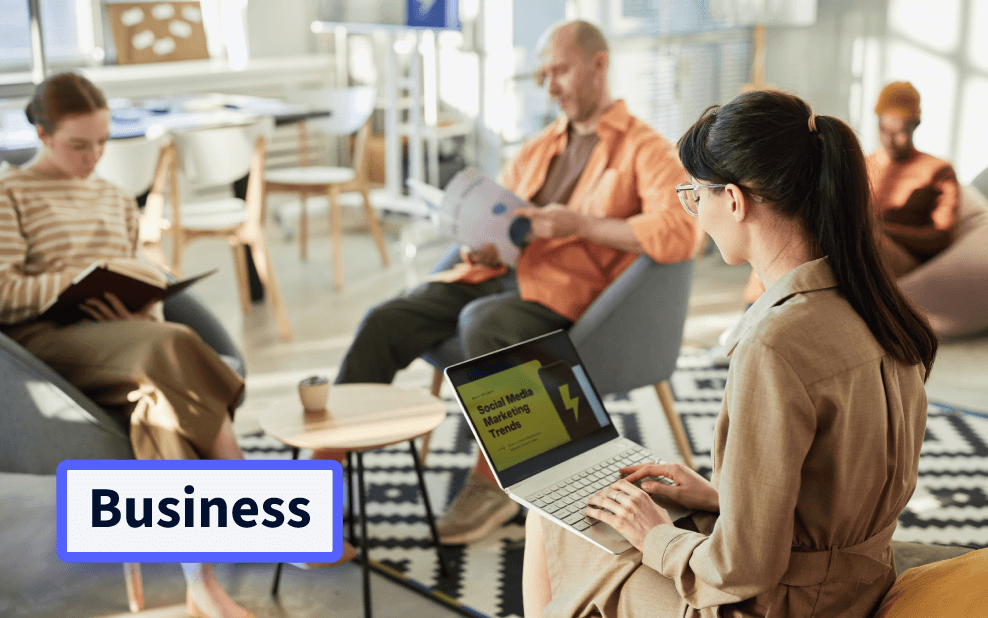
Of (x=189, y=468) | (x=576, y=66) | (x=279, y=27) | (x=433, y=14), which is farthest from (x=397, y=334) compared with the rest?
(x=279, y=27)

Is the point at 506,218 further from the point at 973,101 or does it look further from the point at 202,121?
the point at 973,101

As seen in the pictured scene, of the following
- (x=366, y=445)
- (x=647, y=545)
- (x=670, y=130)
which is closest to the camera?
(x=647, y=545)

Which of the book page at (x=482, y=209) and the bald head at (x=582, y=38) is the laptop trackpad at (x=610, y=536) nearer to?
the book page at (x=482, y=209)

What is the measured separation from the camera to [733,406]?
41.1 inches

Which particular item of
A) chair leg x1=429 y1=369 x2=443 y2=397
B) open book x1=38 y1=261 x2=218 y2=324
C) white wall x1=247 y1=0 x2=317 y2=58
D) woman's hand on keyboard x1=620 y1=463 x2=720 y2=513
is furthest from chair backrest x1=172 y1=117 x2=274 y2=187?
woman's hand on keyboard x1=620 y1=463 x2=720 y2=513

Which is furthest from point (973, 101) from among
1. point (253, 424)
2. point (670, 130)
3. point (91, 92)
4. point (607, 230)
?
point (91, 92)

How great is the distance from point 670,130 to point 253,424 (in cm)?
297

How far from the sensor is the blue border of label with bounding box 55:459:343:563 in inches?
71.6

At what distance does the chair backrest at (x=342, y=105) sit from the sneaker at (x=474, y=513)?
113 inches

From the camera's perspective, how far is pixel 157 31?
5.51m

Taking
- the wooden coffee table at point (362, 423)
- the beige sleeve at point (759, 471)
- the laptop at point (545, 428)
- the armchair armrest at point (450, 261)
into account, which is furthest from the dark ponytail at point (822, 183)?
the armchair armrest at point (450, 261)

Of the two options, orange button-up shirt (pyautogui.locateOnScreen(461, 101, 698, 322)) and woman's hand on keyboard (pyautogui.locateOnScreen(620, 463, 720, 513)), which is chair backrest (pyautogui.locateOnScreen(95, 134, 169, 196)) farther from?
woman's hand on keyboard (pyautogui.locateOnScreen(620, 463, 720, 513))

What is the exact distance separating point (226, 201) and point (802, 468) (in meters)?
Answer: 3.36

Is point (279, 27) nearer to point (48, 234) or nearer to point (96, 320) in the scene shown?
point (48, 234)
